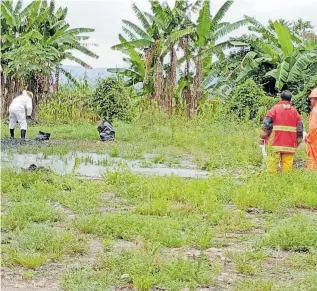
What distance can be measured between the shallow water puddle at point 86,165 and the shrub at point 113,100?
9079mm

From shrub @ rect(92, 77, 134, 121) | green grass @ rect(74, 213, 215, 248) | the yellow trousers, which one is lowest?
green grass @ rect(74, 213, 215, 248)

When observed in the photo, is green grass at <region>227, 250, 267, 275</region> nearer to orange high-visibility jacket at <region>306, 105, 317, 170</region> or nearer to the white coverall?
orange high-visibility jacket at <region>306, 105, 317, 170</region>

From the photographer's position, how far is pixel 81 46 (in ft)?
84.3

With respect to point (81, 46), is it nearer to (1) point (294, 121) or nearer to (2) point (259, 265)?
(1) point (294, 121)

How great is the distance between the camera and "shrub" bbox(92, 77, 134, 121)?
21.9m

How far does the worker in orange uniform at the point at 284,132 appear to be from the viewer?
9555 millimetres

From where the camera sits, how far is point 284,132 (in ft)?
31.4

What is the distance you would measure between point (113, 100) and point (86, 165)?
35.8ft

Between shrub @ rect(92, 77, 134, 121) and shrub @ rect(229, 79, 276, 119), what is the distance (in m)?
4.27

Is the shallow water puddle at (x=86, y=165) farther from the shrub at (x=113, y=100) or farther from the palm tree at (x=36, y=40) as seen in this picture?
the palm tree at (x=36, y=40)

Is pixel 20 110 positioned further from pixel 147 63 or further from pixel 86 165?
pixel 147 63

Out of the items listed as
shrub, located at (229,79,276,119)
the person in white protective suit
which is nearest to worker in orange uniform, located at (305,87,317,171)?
the person in white protective suit

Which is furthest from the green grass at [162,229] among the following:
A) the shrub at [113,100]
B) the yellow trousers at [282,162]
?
the shrub at [113,100]

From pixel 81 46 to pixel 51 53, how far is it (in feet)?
8.19
